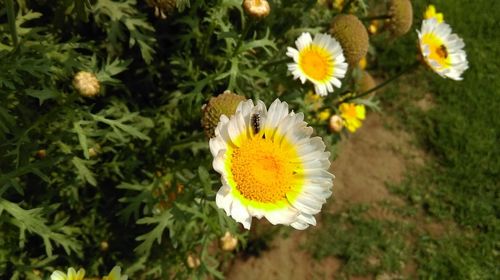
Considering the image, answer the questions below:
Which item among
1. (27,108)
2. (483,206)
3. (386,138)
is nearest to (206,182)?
(27,108)

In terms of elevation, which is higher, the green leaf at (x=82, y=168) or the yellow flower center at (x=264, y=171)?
Answer: the yellow flower center at (x=264, y=171)

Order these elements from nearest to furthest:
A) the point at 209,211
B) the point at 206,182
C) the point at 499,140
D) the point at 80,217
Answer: the point at 206,182 < the point at 209,211 < the point at 80,217 < the point at 499,140

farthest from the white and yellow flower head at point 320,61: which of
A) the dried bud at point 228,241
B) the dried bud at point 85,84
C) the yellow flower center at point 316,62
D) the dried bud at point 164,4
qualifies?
the dried bud at point 228,241

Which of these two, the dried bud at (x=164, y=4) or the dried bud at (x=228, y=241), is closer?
Answer: the dried bud at (x=164, y=4)

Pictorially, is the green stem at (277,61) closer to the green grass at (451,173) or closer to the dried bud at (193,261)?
the dried bud at (193,261)

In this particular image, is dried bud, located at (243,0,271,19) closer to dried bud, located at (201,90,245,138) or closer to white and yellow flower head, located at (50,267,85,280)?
dried bud, located at (201,90,245,138)

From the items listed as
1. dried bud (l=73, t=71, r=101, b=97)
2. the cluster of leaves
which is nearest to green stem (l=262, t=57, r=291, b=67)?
the cluster of leaves

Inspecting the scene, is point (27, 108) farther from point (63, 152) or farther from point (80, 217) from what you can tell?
point (80, 217)
